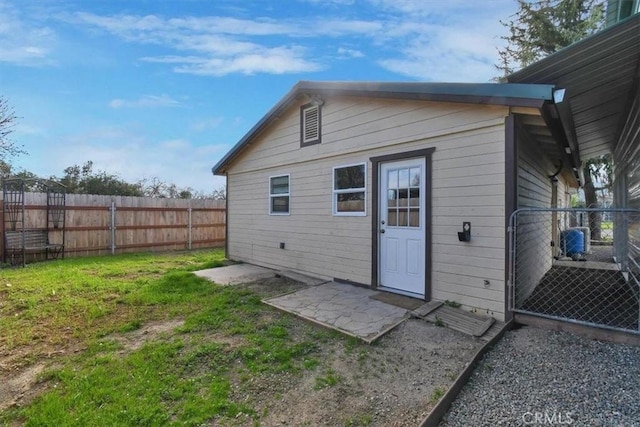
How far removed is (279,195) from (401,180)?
3222 mm

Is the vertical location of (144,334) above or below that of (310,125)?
below

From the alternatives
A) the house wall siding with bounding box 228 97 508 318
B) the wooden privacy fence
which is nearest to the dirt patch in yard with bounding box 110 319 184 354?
the house wall siding with bounding box 228 97 508 318

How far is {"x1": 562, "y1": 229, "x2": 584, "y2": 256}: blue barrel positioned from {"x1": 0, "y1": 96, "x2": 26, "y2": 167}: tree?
56.7 feet

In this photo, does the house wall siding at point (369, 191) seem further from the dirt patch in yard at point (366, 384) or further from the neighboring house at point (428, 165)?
the dirt patch in yard at point (366, 384)

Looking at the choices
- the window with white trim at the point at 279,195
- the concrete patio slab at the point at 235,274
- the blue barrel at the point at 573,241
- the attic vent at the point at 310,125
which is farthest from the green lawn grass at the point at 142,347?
the blue barrel at the point at 573,241

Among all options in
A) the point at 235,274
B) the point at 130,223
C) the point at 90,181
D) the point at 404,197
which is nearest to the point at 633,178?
the point at 404,197

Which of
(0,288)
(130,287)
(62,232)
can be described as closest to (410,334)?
(130,287)

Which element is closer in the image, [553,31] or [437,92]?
[437,92]

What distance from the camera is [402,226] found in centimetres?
493

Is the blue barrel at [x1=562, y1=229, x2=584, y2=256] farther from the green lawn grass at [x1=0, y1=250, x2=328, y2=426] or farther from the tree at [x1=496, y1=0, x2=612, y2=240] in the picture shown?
the green lawn grass at [x1=0, y1=250, x2=328, y2=426]

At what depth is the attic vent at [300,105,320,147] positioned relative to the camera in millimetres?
6336

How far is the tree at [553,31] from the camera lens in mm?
12746

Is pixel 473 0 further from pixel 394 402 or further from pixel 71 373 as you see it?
pixel 71 373

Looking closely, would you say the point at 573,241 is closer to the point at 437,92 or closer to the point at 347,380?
the point at 437,92
